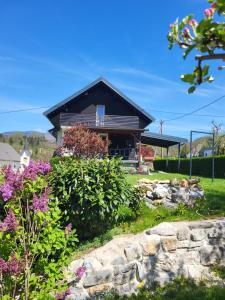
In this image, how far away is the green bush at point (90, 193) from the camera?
716 cm

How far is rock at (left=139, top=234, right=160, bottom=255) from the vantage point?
22.3 ft

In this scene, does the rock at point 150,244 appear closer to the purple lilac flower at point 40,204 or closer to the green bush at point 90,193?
the green bush at point 90,193

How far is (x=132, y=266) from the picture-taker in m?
6.54

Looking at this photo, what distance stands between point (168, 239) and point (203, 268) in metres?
0.83

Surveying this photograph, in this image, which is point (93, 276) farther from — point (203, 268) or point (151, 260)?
point (203, 268)

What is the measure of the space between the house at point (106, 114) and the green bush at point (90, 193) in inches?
967

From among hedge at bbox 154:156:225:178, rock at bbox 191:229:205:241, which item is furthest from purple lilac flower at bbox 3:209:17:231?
hedge at bbox 154:156:225:178

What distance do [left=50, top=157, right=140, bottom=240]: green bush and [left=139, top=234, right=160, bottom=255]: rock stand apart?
0.76 m

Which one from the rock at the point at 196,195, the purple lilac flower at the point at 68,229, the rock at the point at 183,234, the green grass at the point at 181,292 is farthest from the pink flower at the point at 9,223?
the rock at the point at 196,195

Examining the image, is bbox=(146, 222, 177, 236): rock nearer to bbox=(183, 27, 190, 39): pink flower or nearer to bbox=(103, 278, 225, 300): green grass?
bbox=(103, 278, 225, 300): green grass

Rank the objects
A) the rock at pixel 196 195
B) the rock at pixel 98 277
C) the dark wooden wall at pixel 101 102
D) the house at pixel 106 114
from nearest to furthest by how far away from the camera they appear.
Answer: the rock at pixel 98 277, the rock at pixel 196 195, the house at pixel 106 114, the dark wooden wall at pixel 101 102

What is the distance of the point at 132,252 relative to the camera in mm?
6637

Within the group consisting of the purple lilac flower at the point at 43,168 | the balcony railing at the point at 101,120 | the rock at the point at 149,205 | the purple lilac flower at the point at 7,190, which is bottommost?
the rock at the point at 149,205

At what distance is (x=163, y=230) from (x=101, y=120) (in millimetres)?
27037
